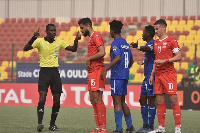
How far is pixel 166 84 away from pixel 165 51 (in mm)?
566

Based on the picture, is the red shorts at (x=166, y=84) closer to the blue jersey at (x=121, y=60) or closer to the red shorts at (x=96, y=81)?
the blue jersey at (x=121, y=60)

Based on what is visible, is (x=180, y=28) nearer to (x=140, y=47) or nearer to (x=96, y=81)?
(x=140, y=47)

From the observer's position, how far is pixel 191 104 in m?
17.4

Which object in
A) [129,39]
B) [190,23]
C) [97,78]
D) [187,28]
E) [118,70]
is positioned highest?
[190,23]

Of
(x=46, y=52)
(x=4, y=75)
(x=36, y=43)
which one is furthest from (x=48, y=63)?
(x=4, y=75)

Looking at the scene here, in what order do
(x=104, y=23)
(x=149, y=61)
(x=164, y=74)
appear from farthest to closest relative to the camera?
(x=104, y=23)
(x=149, y=61)
(x=164, y=74)

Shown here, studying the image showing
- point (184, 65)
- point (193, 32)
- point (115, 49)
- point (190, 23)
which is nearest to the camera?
point (115, 49)

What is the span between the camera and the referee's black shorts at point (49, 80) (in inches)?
382

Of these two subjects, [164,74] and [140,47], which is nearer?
[164,74]

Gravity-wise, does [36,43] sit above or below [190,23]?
below

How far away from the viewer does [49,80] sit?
9750 mm

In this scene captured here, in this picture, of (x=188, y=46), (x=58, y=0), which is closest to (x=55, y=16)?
(x=58, y=0)

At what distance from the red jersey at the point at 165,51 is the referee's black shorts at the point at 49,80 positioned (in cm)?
214

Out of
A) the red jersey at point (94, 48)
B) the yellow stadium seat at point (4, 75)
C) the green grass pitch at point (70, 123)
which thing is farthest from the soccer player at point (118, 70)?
the yellow stadium seat at point (4, 75)
